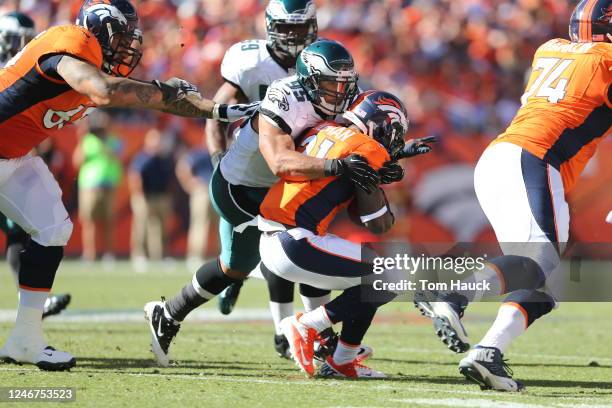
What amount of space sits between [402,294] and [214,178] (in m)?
1.36

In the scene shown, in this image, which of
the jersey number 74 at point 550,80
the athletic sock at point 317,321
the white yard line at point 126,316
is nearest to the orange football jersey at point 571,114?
the jersey number 74 at point 550,80

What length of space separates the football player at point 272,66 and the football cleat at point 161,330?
0.72m

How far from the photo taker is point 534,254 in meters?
5.17

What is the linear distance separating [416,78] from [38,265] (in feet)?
39.4

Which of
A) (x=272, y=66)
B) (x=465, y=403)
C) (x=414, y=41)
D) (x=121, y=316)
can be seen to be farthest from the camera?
(x=414, y=41)

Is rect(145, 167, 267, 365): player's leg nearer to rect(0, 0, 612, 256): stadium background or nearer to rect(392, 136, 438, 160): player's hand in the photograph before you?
rect(392, 136, 438, 160): player's hand

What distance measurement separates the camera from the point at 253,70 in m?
6.94

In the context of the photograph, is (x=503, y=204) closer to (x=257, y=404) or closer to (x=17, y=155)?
(x=257, y=404)

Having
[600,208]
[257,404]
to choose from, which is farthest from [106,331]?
[600,208]

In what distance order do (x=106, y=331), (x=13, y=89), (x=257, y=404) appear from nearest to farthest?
(x=257, y=404) → (x=13, y=89) → (x=106, y=331)

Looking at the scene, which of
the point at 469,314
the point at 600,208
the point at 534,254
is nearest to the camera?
the point at 534,254

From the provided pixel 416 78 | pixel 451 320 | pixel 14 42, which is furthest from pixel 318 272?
pixel 416 78

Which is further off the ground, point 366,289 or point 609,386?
point 366,289

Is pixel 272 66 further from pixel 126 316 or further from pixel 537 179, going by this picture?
pixel 126 316
